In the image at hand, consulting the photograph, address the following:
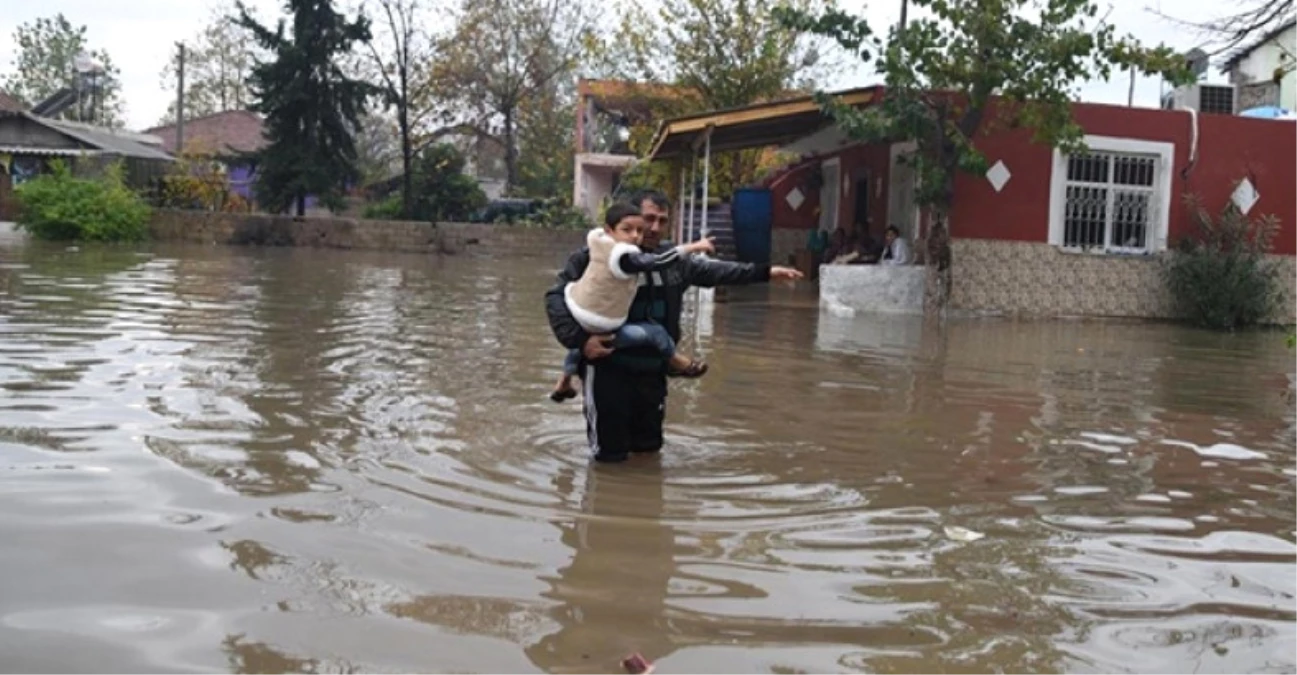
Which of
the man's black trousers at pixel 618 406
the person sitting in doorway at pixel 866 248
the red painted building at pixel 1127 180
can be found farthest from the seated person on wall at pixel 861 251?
the man's black trousers at pixel 618 406

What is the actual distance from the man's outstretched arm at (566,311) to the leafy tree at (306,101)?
97.2 ft

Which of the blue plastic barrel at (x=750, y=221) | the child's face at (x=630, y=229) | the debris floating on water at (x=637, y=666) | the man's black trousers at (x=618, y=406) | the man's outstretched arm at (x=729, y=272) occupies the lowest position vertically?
the debris floating on water at (x=637, y=666)

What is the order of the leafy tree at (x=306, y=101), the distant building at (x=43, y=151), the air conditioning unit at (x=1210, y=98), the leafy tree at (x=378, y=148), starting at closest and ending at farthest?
the air conditioning unit at (x=1210, y=98) < the leafy tree at (x=306, y=101) < the distant building at (x=43, y=151) < the leafy tree at (x=378, y=148)

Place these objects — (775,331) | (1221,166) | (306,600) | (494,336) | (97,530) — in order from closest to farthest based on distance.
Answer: (306,600), (97,530), (494,336), (775,331), (1221,166)

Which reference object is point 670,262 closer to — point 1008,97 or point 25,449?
point 25,449

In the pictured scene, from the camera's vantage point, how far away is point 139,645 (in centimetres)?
334

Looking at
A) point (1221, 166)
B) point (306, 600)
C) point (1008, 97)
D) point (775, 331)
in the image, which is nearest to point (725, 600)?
point (306, 600)

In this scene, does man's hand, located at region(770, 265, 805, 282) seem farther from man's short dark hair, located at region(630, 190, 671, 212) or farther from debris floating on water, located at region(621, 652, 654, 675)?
debris floating on water, located at region(621, 652, 654, 675)

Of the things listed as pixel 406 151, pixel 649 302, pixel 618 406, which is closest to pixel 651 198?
pixel 649 302

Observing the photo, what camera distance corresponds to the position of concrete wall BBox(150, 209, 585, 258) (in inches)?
1226

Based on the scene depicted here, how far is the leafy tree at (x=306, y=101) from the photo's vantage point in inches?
1328

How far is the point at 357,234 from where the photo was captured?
31703mm

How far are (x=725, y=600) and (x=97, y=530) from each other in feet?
7.43

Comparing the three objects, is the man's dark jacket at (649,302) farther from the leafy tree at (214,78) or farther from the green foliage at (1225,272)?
the leafy tree at (214,78)
